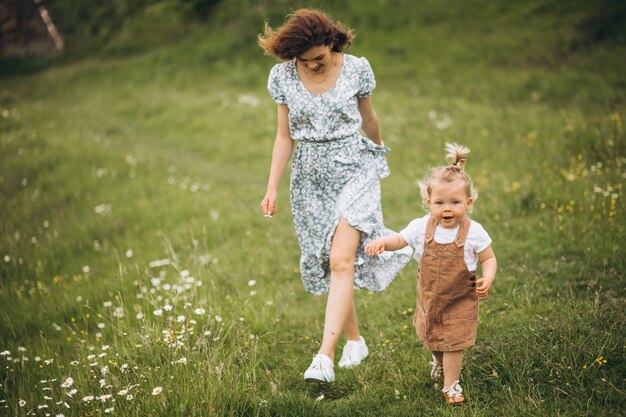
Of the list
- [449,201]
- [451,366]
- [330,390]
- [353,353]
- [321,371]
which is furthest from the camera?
[353,353]

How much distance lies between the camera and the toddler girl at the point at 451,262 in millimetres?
3256

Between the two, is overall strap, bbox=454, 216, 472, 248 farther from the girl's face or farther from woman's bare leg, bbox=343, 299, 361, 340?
woman's bare leg, bbox=343, 299, 361, 340

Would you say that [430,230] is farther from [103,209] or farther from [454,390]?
[103,209]

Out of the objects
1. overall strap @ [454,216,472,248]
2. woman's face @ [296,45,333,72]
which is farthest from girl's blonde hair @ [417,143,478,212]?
woman's face @ [296,45,333,72]

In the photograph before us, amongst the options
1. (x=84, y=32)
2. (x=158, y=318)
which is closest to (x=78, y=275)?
(x=158, y=318)

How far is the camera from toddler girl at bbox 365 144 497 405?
3.26 m

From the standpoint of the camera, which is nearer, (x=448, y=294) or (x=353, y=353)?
(x=448, y=294)

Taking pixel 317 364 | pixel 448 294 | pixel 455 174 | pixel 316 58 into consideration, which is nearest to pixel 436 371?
pixel 448 294

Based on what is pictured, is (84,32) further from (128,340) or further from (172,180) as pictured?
(128,340)

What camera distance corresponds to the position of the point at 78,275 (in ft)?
22.3

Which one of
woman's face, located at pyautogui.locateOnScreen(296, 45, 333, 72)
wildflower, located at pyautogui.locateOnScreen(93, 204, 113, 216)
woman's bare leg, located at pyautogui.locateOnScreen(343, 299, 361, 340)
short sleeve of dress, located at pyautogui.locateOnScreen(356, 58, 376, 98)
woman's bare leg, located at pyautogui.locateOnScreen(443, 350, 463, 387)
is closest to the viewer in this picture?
woman's bare leg, located at pyautogui.locateOnScreen(443, 350, 463, 387)

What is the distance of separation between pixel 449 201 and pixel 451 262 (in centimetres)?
34

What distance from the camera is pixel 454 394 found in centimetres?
342

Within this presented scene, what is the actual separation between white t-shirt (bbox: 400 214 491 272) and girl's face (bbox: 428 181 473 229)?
0.08m
